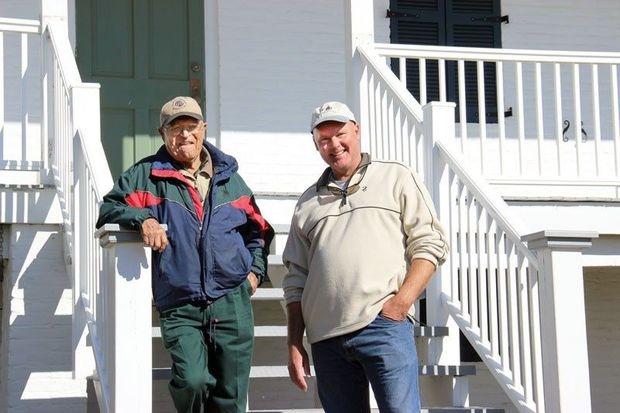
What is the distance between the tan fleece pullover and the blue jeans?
5 centimetres

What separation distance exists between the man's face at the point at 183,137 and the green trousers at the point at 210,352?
59 centimetres

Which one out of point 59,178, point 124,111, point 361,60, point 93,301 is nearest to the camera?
point 93,301

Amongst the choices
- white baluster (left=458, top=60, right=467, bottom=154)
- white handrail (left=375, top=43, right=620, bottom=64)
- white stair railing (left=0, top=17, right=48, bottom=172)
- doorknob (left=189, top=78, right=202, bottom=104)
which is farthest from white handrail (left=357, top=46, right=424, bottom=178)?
white stair railing (left=0, top=17, right=48, bottom=172)

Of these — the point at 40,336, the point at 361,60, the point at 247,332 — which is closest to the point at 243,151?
the point at 361,60

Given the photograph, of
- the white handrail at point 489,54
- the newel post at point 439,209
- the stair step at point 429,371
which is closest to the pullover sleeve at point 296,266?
the stair step at point 429,371

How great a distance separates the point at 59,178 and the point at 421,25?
4.18m

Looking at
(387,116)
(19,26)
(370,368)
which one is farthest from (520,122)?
(370,368)

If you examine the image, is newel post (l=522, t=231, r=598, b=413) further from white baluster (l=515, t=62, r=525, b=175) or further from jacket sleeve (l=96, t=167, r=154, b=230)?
white baluster (l=515, t=62, r=525, b=175)

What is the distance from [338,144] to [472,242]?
6.33 feet

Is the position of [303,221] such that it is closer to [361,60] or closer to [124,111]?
[361,60]

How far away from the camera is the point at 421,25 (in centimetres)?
1023

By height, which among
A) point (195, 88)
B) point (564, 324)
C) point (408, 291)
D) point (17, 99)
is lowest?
point (564, 324)

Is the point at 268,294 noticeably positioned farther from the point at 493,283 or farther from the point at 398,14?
the point at 398,14

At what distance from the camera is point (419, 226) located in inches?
177
